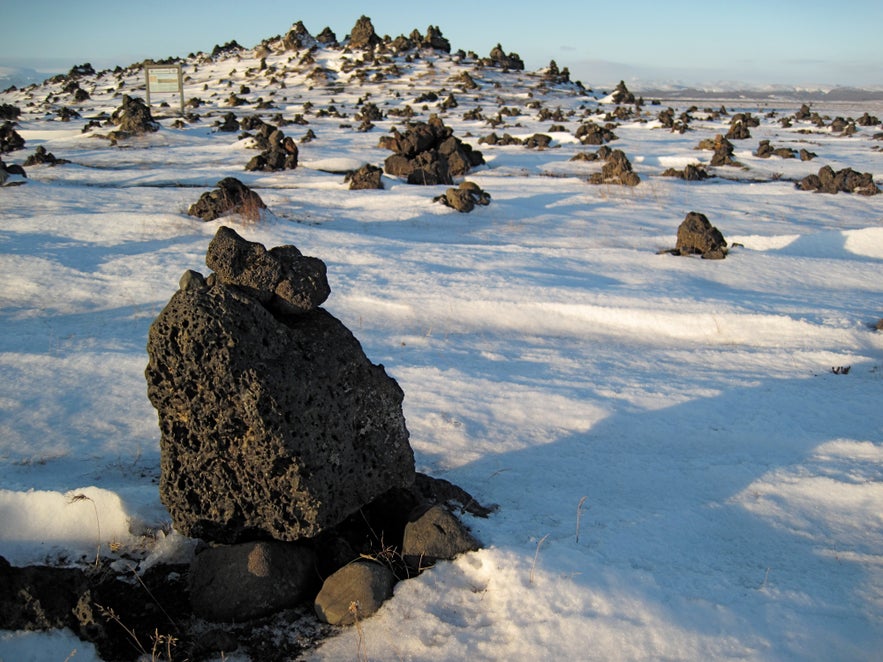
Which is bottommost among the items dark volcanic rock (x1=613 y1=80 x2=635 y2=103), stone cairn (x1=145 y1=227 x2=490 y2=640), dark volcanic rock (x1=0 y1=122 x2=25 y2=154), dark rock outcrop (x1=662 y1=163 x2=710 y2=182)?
stone cairn (x1=145 y1=227 x2=490 y2=640)

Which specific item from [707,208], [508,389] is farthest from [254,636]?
[707,208]

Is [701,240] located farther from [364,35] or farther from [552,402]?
[364,35]

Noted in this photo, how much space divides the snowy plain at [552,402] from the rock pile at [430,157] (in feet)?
4.03

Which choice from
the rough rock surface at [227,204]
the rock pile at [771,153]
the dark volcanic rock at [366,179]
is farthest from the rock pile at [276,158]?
the rock pile at [771,153]

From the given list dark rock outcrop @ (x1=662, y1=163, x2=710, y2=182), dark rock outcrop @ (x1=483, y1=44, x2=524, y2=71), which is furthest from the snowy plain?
dark rock outcrop @ (x1=483, y1=44, x2=524, y2=71)

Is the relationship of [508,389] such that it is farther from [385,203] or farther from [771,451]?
[385,203]

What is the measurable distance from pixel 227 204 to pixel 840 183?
13.3 m

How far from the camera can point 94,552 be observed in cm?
318

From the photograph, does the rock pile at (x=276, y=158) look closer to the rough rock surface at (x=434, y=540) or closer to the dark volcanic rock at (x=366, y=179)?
the dark volcanic rock at (x=366, y=179)

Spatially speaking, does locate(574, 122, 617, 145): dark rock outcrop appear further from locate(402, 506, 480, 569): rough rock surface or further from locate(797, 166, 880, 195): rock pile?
locate(402, 506, 480, 569): rough rock surface

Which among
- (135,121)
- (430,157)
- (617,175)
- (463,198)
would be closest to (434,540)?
(463,198)

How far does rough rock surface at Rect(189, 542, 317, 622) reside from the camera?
2799 mm

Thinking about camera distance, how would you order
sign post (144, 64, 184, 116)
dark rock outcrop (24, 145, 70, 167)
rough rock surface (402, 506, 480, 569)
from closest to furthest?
rough rock surface (402, 506, 480, 569), dark rock outcrop (24, 145, 70, 167), sign post (144, 64, 184, 116)

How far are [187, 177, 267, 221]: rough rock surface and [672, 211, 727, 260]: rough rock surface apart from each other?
561cm
